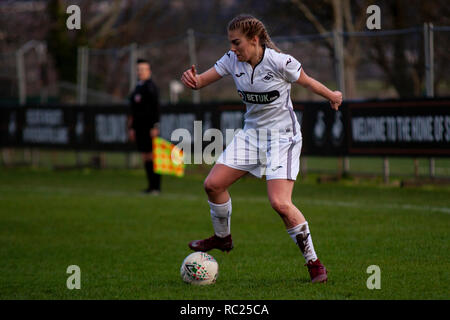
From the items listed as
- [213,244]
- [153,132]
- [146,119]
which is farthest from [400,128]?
[213,244]

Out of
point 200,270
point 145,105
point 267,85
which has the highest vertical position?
point 145,105

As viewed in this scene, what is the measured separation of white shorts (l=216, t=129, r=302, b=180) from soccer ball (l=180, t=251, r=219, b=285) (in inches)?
34.1

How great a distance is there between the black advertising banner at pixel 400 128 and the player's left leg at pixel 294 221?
6974mm

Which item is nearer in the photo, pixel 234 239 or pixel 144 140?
pixel 234 239

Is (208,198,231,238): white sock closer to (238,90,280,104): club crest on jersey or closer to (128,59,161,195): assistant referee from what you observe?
(238,90,280,104): club crest on jersey

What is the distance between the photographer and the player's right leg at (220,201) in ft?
21.8

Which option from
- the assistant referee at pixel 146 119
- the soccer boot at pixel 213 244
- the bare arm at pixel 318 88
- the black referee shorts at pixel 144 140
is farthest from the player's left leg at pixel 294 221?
the black referee shorts at pixel 144 140

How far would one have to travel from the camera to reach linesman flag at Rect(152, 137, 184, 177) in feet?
55.7

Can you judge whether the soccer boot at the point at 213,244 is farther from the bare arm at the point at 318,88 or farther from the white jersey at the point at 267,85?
the bare arm at the point at 318,88

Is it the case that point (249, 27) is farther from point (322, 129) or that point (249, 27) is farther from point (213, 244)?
point (322, 129)

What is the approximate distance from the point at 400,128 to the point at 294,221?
7495 mm

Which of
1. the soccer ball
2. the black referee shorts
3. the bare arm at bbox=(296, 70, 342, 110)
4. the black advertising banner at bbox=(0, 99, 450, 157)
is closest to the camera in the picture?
the bare arm at bbox=(296, 70, 342, 110)

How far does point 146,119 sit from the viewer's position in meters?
14.3

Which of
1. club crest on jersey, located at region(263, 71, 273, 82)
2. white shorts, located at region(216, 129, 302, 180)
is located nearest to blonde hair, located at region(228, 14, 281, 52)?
club crest on jersey, located at region(263, 71, 273, 82)
